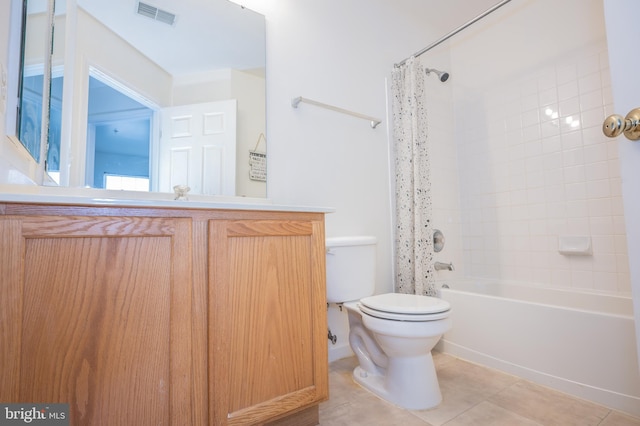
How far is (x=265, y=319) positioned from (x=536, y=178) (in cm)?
210

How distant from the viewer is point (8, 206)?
2.25 feet

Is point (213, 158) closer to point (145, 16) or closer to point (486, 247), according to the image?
point (145, 16)

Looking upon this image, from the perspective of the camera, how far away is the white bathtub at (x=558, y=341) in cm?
124

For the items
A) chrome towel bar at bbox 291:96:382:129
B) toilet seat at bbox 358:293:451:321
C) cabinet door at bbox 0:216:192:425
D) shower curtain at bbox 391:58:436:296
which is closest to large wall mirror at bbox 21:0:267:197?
chrome towel bar at bbox 291:96:382:129

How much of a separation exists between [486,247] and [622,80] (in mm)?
1805

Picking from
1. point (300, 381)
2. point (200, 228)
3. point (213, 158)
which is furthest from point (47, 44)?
point (300, 381)

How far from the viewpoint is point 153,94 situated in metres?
1.41

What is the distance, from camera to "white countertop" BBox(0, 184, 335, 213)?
2.31ft

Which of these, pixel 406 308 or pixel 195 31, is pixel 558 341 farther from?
pixel 195 31

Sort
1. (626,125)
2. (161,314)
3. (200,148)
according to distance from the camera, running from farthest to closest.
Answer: (200,148) → (161,314) → (626,125)

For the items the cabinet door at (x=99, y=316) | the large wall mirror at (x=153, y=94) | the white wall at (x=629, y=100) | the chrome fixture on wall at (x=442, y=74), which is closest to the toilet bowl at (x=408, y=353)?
the white wall at (x=629, y=100)

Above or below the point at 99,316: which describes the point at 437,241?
above

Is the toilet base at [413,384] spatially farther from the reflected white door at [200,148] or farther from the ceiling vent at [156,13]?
the ceiling vent at [156,13]

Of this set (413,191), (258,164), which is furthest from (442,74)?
(258,164)
